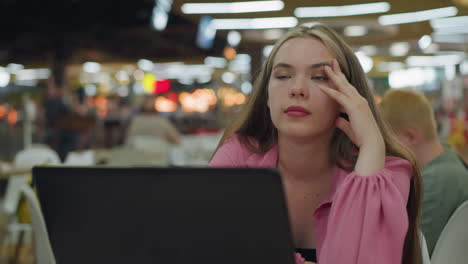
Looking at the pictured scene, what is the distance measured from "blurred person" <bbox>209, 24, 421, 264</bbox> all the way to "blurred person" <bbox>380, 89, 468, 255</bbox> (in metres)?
0.91

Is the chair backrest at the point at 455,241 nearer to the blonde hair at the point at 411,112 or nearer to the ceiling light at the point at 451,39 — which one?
the blonde hair at the point at 411,112

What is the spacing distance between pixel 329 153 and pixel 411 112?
1.45 metres

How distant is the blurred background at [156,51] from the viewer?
28.4 ft

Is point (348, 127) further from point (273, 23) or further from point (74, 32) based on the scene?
point (74, 32)

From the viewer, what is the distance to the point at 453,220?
194 cm

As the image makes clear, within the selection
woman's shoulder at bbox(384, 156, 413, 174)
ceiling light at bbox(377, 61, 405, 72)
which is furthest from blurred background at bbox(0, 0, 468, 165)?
ceiling light at bbox(377, 61, 405, 72)

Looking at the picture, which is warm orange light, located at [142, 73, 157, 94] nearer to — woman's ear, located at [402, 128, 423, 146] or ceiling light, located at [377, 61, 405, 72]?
ceiling light, located at [377, 61, 405, 72]

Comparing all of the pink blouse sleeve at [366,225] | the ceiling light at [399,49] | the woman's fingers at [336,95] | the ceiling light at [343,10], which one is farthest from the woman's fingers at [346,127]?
the ceiling light at [399,49]

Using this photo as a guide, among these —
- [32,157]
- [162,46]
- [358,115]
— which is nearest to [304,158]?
[358,115]

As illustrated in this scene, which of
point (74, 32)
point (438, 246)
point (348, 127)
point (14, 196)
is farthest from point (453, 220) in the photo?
point (74, 32)

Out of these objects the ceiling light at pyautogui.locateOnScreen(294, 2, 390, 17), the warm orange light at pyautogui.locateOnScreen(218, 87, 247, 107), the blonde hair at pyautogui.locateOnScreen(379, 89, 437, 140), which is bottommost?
the warm orange light at pyautogui.locateOnScreen(218, 87, 247, 107)

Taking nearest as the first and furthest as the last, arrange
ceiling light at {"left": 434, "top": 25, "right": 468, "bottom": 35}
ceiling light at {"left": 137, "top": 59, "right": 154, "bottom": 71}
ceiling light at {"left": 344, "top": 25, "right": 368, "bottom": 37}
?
ceiling light at {"left": 344, "top": 25, "right": 368, "bottom": 37} → ceiling light at {"left": 434, "top": 25, "right": 468, "bottom": 35} → ceiling light at {"left": 137, "top": 59, "right": 154, "bottom": 71}

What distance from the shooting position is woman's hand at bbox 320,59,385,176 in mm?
1576

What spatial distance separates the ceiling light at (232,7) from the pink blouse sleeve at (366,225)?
793cm
